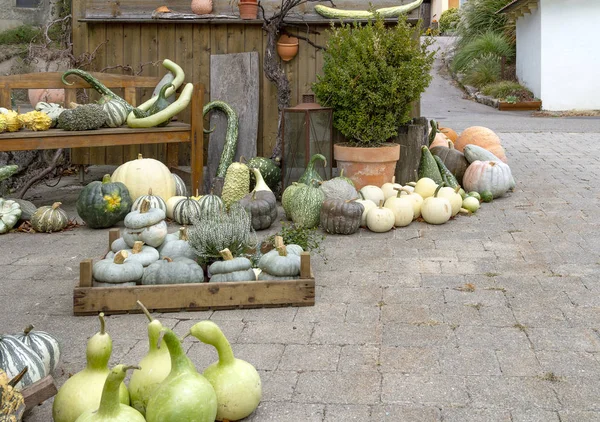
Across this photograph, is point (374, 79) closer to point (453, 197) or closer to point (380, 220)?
point (453, 197)

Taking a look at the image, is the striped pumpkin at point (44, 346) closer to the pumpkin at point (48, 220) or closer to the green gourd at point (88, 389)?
the green gourd at point (88, 389)

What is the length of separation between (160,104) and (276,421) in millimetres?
5144

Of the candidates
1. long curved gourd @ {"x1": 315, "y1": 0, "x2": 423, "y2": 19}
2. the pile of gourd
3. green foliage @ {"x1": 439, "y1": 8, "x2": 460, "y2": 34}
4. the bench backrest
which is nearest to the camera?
the pile of gourd

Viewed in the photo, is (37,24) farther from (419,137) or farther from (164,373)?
(164,373)

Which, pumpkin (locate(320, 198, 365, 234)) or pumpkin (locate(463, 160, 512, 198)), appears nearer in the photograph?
pumpkin (locate(320, 198, 365, 234))

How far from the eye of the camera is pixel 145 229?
17.0ft

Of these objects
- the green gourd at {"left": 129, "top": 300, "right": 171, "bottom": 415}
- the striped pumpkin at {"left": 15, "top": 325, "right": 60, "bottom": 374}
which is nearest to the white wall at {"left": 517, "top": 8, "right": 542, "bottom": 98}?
the striped pumpkin at {"left": 15, "top": 325, "right": 60, "bottom": 374}

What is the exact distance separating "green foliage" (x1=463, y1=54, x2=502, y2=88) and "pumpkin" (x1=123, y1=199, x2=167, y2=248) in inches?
770

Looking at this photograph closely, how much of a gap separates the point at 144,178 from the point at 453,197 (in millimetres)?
2824

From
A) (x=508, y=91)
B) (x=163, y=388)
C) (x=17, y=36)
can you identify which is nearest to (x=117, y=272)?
(x=163, y=388)

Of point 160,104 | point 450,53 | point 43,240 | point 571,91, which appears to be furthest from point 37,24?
point 450,53

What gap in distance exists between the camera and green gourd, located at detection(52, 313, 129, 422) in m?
3.03

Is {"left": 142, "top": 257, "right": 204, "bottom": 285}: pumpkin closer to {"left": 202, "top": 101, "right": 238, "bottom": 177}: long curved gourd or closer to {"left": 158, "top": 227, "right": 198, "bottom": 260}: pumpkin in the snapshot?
{"left": 158, "top": 227, "right": 198, "bottom": 260}: pumpkin

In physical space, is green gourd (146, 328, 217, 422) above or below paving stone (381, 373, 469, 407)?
above
